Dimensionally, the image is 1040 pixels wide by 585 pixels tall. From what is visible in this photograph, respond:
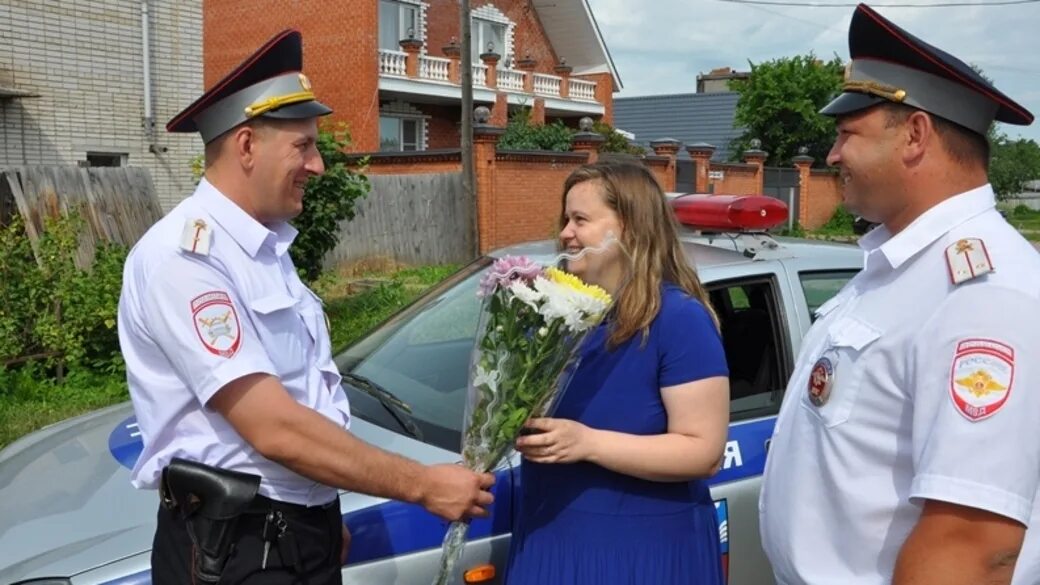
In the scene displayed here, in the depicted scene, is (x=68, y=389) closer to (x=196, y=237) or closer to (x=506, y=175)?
(x=196, y=237)

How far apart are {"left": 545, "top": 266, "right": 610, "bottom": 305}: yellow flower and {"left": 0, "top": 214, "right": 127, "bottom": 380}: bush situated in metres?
5.42

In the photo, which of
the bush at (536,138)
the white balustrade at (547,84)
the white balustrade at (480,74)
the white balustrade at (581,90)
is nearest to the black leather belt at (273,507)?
the bush at (536,138)

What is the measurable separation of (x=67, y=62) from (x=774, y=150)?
71.3ft

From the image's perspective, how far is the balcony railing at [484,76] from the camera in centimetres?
2253

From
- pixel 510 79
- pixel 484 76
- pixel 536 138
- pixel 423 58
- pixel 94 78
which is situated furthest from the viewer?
pixel 510 79

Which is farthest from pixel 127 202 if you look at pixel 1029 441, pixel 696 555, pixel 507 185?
pixel 507 185

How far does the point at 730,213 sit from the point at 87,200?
584 centimetres

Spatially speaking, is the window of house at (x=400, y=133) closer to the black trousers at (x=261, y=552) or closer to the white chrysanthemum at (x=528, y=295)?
the black trousers at (x=261, y=552)

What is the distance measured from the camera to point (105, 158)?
12.3m

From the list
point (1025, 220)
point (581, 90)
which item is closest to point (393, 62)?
point (581, 90)

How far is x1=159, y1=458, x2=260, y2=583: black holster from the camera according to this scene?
1936mm

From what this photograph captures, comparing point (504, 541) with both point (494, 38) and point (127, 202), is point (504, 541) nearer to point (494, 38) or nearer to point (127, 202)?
point (127, 202)

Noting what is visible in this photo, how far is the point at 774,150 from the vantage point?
92.7 ft

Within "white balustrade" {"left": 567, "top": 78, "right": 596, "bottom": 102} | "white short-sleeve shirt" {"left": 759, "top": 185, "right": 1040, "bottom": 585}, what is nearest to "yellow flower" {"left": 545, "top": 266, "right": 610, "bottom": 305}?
"white short-sleeve shirt" {"left": 759, "top": 185, "right": 1040, "bottom": 585}
